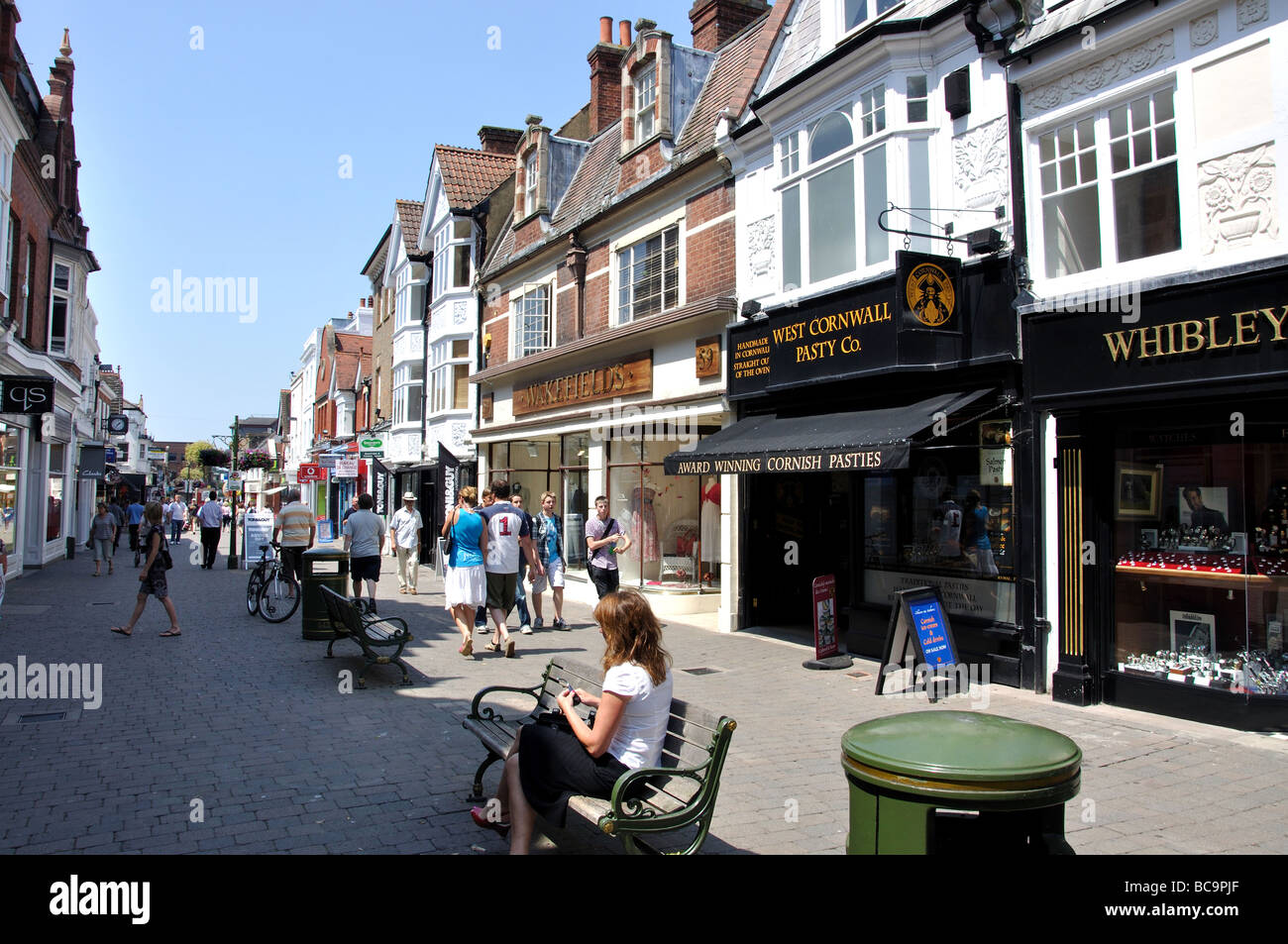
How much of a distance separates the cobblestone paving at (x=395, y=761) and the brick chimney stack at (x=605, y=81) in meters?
13.7

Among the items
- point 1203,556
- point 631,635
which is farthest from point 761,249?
point 631,635

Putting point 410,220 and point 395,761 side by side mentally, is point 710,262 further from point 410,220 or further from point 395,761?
point 410,220

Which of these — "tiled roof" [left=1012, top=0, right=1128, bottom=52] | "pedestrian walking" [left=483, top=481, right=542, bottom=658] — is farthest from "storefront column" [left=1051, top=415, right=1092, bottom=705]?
"pedestrian walking" [left=483, top=481, right=542, bottom=658]

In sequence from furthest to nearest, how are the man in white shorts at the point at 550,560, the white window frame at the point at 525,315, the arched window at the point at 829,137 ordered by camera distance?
the white window frame at the point at 525,315
the man in white shorts at the point at 550,560
the arched window at the point at 829,137

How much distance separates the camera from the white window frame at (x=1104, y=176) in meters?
7.38

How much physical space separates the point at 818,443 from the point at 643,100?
30.1 feet

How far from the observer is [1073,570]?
7.85 m

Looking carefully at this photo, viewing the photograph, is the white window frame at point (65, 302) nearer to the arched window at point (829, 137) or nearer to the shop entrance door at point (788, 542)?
the shop entrance door at point (788, 542)

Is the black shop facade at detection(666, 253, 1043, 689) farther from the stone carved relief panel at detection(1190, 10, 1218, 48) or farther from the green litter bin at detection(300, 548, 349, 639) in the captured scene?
the green litter bin at detection(300, 548, 349, 639)

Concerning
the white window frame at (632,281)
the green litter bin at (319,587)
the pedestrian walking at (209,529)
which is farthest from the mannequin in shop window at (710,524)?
the pedestrian walking at (209,529)
